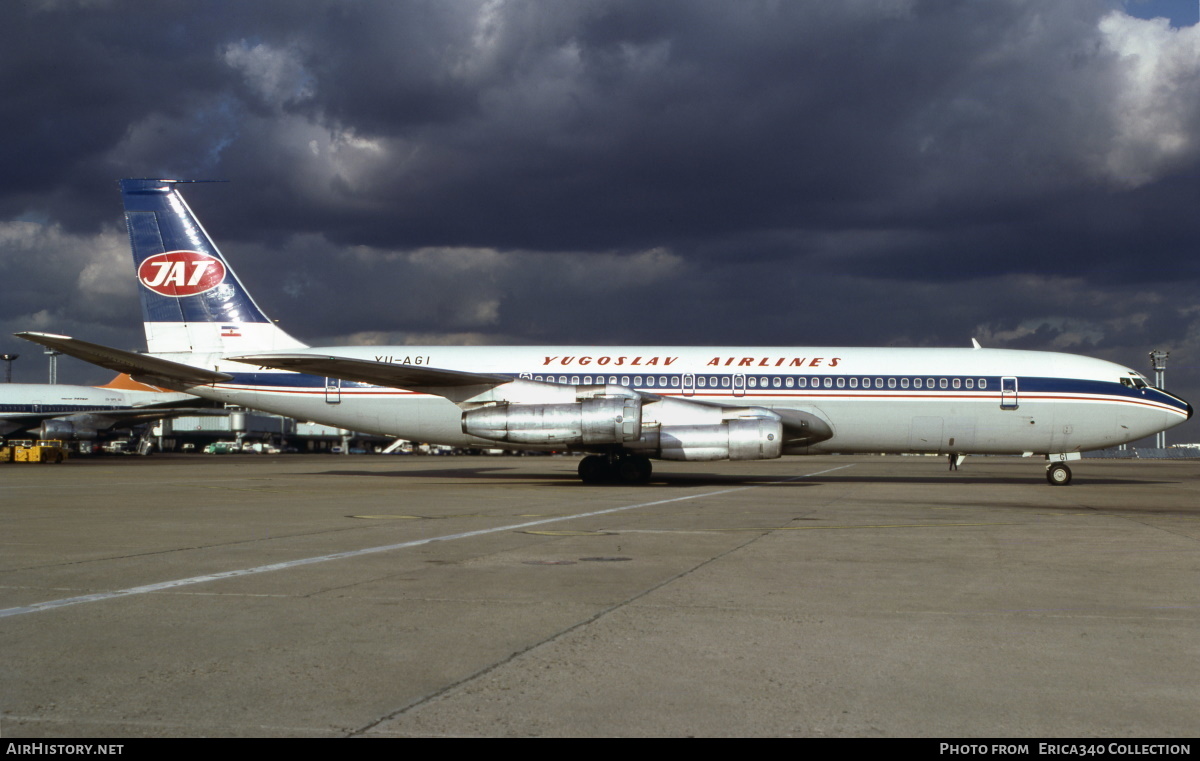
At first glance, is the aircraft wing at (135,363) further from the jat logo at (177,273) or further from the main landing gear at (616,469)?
the main landing gear at (616,469)

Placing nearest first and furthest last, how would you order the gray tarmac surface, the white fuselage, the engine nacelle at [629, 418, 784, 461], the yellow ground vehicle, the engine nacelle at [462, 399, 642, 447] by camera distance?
the gray tarmac surface
the engine nacelle at [629, 418, 784, 461]
the engine nacelle at [462, 399, 642, 447]
the white fuselage
the yellow ground vehicle

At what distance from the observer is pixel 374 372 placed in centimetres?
2441

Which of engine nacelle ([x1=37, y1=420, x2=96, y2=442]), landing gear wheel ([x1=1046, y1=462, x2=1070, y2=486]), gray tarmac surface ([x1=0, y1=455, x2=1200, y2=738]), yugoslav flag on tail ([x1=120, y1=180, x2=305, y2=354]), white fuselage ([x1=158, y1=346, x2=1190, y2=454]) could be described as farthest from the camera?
engine nacelle ([x1=37, y1=420, x2=96, y2=442])

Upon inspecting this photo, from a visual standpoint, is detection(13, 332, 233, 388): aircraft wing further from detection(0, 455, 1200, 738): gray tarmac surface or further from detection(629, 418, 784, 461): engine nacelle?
detection(629, 418, 784, 461): engine nacelle

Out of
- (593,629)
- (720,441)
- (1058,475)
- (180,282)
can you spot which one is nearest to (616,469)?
(720,441)

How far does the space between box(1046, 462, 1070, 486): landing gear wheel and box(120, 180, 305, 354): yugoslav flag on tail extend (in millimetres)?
23910

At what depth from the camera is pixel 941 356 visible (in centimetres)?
2642

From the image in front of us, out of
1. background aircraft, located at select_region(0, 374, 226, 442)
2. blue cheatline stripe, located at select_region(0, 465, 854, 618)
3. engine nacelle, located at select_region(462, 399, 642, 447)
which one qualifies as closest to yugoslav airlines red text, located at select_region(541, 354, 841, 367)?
engine nacelle, located at select_region(462, 399, 642, 447)

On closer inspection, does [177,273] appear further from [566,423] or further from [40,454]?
[40,454]

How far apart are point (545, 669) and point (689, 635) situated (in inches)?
51.5

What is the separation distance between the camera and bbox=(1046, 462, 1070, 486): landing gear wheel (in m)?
26.4

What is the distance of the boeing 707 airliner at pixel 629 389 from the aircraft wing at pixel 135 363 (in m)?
0.06

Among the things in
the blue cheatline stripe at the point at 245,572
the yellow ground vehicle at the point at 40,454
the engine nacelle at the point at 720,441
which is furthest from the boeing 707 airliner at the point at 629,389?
the yellow ground vehicle at the point at 40,454

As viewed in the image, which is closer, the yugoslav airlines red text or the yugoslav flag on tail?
the yugoslav airlines red text
